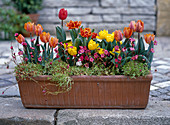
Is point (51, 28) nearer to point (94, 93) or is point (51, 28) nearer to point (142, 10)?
point (142, 10)

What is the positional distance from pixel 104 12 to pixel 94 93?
3668 millimetres

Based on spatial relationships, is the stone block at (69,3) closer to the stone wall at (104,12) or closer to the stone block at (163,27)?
the stone wall at (104,12)

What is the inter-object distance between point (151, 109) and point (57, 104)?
68cm

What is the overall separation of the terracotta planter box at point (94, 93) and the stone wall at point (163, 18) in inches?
147

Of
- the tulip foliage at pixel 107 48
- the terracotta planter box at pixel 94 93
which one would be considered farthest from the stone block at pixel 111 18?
the terracotta planter box at pixel 94 93

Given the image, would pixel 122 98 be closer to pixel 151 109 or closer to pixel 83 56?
pixel 151 109

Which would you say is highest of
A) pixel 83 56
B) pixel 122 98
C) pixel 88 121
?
pixel 83 56

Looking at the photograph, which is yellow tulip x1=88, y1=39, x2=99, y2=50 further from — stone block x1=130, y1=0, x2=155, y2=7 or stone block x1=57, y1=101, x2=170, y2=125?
stone block x1=130, y1=0, x2=155, y2=7

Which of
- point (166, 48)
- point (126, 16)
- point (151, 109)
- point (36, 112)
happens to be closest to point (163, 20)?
point (126, 16)

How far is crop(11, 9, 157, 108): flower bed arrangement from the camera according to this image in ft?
5.81

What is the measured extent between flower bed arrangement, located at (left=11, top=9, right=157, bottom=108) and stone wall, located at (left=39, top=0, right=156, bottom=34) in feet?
11.3

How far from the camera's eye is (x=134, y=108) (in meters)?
1.87

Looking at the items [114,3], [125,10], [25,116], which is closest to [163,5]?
[125,10]

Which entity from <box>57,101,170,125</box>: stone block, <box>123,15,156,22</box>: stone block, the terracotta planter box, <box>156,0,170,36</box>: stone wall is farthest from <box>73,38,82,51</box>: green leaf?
<box>156,0,170,36</box>: stone wall
